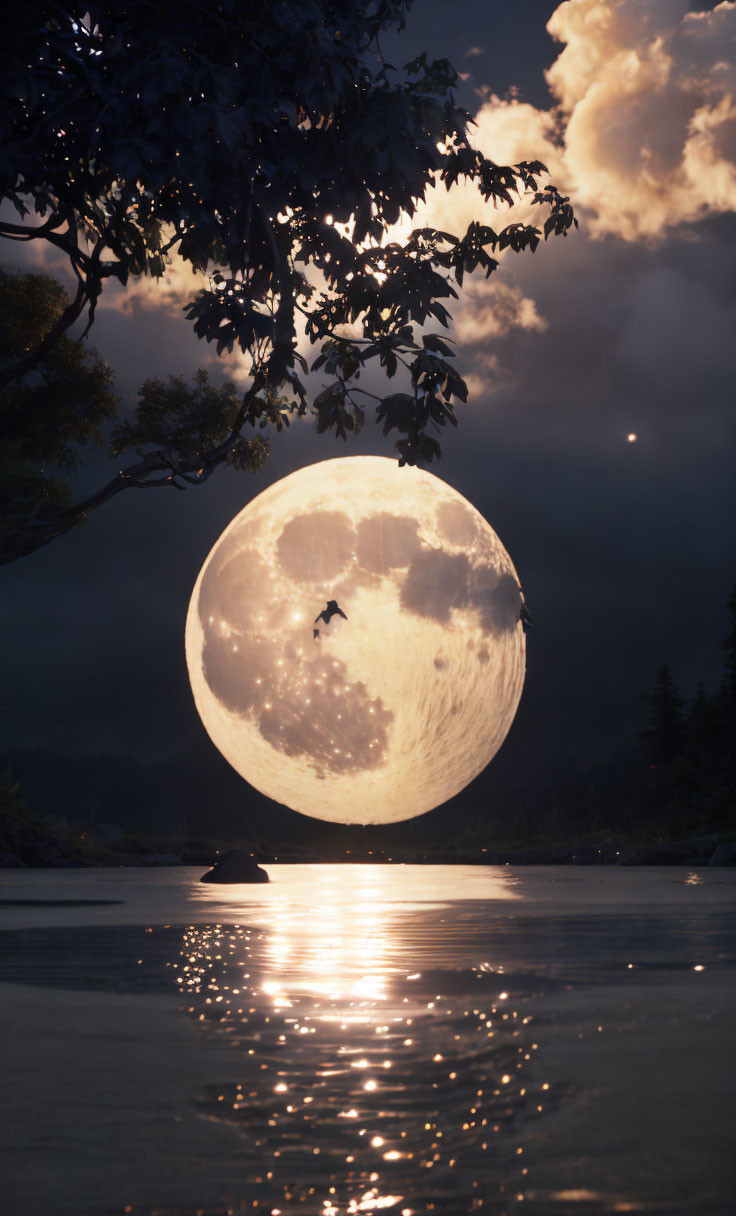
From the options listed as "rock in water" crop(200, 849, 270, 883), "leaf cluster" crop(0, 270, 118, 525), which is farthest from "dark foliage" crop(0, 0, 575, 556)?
"rock in water" crop(200, 849, 270, 883)

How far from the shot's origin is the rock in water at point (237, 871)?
3519cm

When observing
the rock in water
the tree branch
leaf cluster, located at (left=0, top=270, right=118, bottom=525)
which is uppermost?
leaf cluster, located at (left=0, top=270, right=118, bottom=525)

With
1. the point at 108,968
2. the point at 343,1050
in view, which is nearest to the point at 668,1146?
the point at 343,1050

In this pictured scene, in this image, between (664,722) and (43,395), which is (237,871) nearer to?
(43,395)

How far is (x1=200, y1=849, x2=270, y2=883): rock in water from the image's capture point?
35188 mm

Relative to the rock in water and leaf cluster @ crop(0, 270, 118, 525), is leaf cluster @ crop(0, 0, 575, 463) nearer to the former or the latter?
leaf cluster @ crop(0, 270, 118, 525)

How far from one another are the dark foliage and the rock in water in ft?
75.8

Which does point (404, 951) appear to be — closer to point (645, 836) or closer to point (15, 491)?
point (15, 491)

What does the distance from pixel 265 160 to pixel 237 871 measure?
27.2 meters

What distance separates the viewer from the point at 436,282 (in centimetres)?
1311

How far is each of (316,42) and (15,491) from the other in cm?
889

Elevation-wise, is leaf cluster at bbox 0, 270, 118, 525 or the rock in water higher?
leaf cluster at bbox 0, 270, 118, 525

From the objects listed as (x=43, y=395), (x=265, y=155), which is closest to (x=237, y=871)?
(x=43, y=395)

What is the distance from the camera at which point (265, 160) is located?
11250 millimetres
